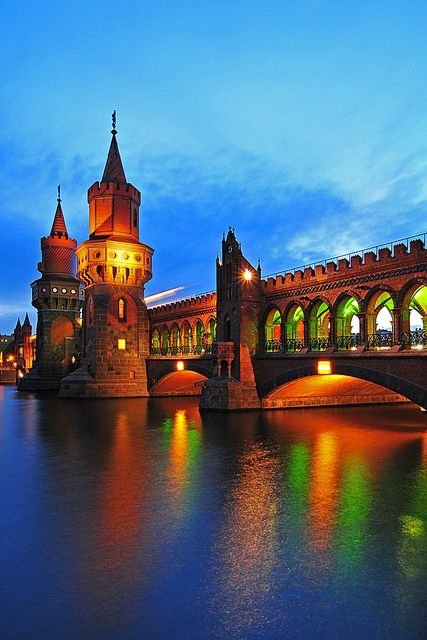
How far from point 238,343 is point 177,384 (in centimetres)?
1643

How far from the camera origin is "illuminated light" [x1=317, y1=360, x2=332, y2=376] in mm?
27516

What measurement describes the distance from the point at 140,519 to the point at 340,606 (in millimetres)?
5030

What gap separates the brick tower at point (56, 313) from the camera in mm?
62938

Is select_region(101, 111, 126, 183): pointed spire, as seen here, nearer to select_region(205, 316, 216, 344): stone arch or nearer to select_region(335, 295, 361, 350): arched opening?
select_region(205, 316, 216, 344): stone arch

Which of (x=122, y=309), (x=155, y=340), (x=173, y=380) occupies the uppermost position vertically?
(x=122, y=309)

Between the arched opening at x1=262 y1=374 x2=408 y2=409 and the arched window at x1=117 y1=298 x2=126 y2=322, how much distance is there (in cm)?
1981

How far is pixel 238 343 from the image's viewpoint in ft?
111

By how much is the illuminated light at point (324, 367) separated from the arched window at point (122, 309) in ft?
81.8

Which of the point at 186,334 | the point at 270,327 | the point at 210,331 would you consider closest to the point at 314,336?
the point at 270,327

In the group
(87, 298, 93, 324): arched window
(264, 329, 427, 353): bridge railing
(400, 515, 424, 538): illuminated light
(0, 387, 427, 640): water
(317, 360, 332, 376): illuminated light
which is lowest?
(400, 515, 424, 538): illuminated light

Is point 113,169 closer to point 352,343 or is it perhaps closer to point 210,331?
point 210,331

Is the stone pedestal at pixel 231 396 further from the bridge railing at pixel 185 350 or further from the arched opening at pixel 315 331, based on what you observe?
the bridge railing at pixel 185 350

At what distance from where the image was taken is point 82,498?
12.4m

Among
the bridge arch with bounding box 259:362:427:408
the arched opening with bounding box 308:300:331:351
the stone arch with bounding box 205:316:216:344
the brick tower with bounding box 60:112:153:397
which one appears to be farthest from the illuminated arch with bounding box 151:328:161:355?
the arched opening with bounding box 308:300:331:351
